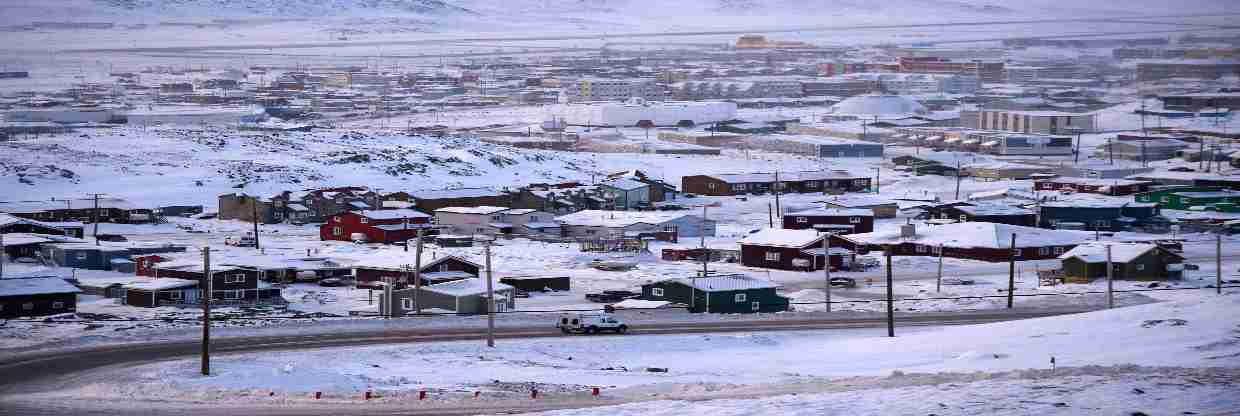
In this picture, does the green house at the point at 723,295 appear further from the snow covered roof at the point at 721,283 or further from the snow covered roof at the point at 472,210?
the snow covered roof at the point at 472,210

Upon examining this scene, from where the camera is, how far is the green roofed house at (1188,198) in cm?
2646

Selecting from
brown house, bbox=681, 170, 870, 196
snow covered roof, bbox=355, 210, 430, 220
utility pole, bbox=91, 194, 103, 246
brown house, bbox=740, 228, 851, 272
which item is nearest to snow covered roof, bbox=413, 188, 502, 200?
snow covered roof, bbox=355, 210, 430, 220

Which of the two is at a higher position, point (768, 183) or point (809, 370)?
point (768, 183)

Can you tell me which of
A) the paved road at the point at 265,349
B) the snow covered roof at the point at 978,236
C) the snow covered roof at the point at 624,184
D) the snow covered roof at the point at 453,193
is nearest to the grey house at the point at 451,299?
the paved road at the point at 265,349

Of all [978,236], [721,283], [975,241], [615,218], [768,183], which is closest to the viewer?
[721,283]

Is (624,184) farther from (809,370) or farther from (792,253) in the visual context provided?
(809,370)

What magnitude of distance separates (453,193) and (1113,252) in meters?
10.9

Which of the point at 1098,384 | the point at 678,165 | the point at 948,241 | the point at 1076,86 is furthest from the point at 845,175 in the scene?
the point at 1076,86

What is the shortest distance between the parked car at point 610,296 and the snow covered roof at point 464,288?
96 cm

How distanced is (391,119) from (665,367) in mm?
37934

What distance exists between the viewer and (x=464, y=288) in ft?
48.3

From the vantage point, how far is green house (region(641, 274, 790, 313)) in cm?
1476

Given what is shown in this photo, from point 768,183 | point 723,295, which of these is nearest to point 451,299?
point 723,295

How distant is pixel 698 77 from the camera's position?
74.1 meters
